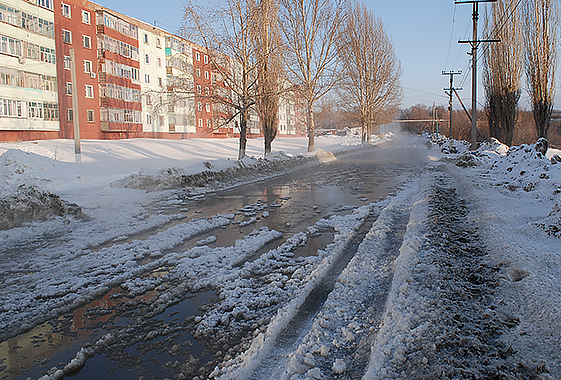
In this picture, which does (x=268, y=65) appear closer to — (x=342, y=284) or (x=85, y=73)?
(x=342, y=284)

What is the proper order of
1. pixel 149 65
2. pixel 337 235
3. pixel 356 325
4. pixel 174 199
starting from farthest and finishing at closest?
pixel 149 65 → pixel 174 199 → pixel 337 235 → pixel 356 325

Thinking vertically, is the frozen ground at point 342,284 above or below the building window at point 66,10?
below

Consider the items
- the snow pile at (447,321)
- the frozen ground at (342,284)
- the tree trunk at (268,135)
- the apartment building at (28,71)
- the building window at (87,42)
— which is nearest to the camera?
the snow pile at (447,321)

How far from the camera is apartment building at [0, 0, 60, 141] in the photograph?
98.9 ft

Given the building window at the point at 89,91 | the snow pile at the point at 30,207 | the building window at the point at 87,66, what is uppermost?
the building window at the point at 87,66

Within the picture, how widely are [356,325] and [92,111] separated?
42.2m

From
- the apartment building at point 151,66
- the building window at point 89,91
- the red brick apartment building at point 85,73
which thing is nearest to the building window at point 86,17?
the red brick apartment building at point 85,73

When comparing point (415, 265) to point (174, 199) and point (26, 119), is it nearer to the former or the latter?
point (174, 199)

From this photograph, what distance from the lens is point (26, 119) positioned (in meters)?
31.5

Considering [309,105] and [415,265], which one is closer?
[415,265]

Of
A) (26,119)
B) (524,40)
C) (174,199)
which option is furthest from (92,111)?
(524,40)

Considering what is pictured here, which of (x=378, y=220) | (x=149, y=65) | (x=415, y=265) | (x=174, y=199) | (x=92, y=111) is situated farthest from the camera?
(x=149, y=65)

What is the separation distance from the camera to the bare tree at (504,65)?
26.3 m

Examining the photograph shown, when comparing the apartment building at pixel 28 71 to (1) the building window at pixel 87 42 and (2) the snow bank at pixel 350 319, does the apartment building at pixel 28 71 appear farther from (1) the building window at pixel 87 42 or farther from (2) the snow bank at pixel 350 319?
(2) the snow bank at pixel 350 319
